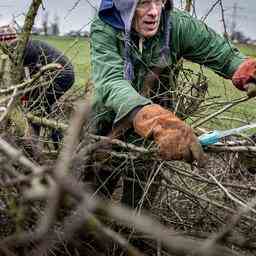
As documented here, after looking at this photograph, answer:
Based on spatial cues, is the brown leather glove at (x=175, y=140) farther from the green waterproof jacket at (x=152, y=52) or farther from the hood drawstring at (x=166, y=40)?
the hood drawstring at (x=166, y=40)

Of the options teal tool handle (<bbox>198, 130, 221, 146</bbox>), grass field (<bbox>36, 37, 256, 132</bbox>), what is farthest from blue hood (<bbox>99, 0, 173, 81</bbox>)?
teal tool handle (<bbox>198, 130, 221, 146</bbox>)

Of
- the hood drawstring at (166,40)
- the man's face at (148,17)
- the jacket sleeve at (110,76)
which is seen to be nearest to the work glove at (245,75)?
the hood drawstring at (166,40)

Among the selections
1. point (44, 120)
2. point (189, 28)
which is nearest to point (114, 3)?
point (189, 28)

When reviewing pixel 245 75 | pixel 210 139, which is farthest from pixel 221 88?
pixel 210 139

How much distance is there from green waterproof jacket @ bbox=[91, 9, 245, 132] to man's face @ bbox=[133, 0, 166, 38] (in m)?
0.09

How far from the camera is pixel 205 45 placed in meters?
3.87

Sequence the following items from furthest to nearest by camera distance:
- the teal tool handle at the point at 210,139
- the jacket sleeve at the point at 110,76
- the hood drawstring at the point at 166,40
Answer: the hood drawstring at the point at 166,40 < the jacket sleeve at the point at 110,76 < the teal tool handle at the point at 210,139

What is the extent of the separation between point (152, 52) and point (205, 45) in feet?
1.03

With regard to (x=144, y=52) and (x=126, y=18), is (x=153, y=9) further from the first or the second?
(x=144, y=52)

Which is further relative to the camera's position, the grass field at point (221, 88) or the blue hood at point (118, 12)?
the grass field at point (221, 88)

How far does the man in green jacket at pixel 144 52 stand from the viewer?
344 centimetres

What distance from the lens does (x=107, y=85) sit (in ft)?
11.0

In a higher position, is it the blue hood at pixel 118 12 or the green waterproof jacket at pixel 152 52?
the blue hood at pixel 118 12

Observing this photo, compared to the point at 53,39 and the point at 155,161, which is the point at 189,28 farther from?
the point at 53,39
